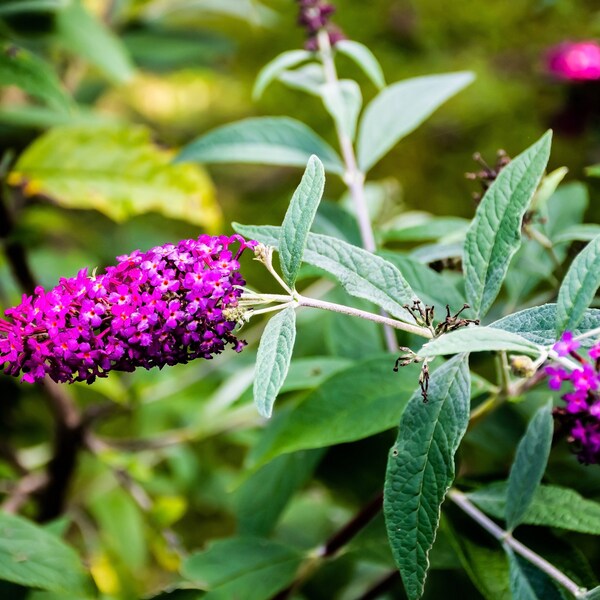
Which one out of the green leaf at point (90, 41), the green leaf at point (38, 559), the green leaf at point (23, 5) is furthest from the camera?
the green leaf at point (90, 41)

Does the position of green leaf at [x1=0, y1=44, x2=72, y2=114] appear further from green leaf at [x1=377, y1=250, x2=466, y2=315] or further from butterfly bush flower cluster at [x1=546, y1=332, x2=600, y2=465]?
butterfly bush flower cluster at [x1=546, y1=332, x2=600, y2=465]

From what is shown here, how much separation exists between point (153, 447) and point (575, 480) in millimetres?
685

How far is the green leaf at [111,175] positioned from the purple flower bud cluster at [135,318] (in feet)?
1.94

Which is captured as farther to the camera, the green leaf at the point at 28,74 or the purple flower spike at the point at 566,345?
the green leaf at the point at 28,74

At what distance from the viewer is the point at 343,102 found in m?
0.90

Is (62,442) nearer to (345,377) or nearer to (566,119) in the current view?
(345,377)

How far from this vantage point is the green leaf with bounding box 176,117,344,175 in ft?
2.84

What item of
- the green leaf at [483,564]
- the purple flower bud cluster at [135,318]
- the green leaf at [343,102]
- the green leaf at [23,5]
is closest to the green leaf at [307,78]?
the green leaf at [343,102]

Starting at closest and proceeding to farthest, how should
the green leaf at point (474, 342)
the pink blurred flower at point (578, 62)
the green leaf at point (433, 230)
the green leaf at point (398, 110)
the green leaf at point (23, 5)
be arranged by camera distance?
the green leaf at point (474, 342) → the green leaf at point (433, 230) → the green leaf at point (398, 110) → the green leaf at point (23, 5) → the pink blurred flower at point (578, 62)

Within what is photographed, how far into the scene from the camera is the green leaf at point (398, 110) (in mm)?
890

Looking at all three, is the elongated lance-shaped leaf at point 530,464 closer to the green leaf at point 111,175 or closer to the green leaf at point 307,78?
the green leaf at point 307,78

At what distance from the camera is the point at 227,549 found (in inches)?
33.6

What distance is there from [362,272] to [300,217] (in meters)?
0.07

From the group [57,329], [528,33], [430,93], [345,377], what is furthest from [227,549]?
[528,33]
